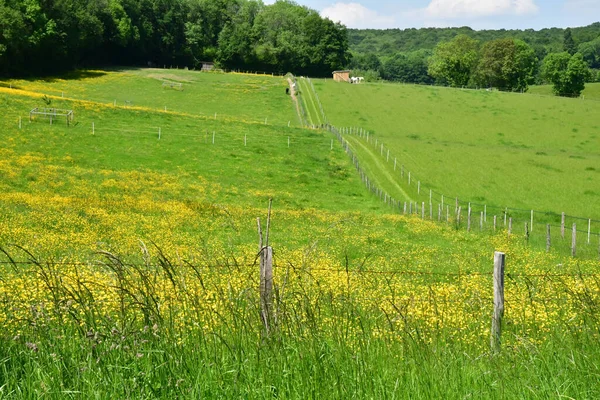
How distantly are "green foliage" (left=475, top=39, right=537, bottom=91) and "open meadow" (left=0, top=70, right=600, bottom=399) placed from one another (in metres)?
38.8

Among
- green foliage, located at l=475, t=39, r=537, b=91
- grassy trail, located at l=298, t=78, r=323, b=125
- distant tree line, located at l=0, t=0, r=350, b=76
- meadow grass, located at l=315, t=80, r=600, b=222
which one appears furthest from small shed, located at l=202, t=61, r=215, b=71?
green foliage, located at l=475, t=39, r=537, b=91

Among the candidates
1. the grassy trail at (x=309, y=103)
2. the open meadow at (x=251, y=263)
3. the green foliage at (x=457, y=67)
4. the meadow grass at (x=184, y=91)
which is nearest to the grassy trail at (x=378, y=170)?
the open meadow at (x=251, y=263)

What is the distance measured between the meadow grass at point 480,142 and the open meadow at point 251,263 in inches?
23.2

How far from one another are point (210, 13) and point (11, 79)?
193 feet

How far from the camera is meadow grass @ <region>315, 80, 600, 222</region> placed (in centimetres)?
4775

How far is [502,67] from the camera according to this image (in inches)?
5384

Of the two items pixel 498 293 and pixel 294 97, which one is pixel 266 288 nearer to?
pixel 498 293

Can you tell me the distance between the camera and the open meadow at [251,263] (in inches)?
218

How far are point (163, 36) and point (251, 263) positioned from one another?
12031 cm

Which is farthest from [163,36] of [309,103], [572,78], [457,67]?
[572,78]

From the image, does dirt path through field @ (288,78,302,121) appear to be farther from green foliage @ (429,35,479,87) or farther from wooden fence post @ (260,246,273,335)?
wooden fence post @ (260,246,273,335)

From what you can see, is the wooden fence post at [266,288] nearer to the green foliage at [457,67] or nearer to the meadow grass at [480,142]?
the meadow grass at [480,142]

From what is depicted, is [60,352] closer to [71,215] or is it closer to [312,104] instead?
[71,215]

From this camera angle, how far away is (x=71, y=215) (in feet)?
89.2
